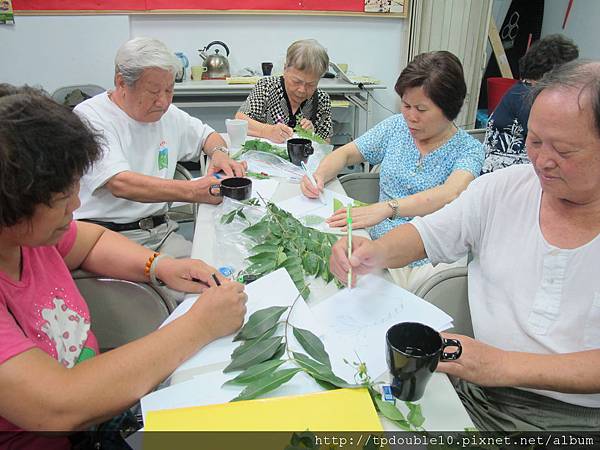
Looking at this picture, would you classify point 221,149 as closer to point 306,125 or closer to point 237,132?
point 237,132

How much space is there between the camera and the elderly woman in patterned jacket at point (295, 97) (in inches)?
113

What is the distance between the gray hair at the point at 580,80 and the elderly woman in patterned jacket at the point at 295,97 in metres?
1.69

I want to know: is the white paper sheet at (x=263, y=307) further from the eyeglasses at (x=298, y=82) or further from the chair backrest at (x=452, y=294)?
the eyeglasses at (x=298, y=82)

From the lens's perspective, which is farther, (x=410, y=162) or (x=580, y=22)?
(x=580, y=22)

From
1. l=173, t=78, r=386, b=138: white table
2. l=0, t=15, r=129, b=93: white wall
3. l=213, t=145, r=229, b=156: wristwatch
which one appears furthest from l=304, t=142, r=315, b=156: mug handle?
l=0, t=15, r=129, b=93: white wall

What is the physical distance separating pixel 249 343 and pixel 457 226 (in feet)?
2.31

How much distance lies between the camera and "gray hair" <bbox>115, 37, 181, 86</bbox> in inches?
74.7

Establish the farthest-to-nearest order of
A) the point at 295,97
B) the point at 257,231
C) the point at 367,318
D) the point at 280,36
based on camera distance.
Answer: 1. the point at 280,36
2. the point at 295,97
3. the point at 257,231
4. the point at 367,318

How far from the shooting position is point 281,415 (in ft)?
2.83

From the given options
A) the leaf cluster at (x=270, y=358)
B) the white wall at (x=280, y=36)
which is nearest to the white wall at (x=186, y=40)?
the white wall at (x=280, y=36)

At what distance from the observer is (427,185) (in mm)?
2037

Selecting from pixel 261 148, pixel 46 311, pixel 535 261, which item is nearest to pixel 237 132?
pixel 261 148

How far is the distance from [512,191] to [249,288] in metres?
0.75

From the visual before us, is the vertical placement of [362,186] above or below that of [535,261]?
below
